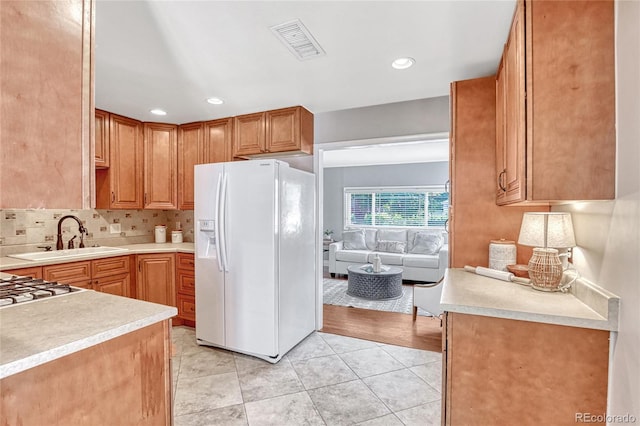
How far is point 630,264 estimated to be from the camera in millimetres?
1072

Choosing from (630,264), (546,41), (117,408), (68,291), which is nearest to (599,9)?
(546,41)

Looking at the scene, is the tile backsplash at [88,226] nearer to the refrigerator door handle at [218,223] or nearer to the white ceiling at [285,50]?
the white ceiling at [285,50]

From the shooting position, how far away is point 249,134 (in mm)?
3154

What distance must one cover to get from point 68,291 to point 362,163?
600 centimetres

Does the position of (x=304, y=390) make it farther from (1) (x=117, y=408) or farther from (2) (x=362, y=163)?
(2) (x=362, y=163)

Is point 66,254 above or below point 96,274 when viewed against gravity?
above

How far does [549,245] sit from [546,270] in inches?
5.1

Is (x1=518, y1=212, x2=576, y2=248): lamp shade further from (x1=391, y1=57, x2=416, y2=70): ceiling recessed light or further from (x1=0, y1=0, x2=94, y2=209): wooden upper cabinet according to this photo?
(x1=0, y1=0, x2=94, y2=209): wooden upper cabinet

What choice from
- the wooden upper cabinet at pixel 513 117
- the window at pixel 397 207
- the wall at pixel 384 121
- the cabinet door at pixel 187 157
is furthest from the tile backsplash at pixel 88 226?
the window at pixel 397 207

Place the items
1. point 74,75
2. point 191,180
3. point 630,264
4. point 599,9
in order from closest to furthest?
point 74,75 → point 630,264 → point 599,9 → point 191,180

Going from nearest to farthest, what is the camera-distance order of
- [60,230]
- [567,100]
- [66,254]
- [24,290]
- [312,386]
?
[567,100] < [24,290] < [312,386] < [66,254] < [60,230]

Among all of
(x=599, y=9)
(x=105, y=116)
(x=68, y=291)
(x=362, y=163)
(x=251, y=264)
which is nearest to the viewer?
(x=599, y=9)

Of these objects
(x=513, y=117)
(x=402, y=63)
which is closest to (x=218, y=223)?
(x=402, y=63)

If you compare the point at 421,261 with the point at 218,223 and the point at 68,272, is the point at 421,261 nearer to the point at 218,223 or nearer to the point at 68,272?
the point at 218,223
